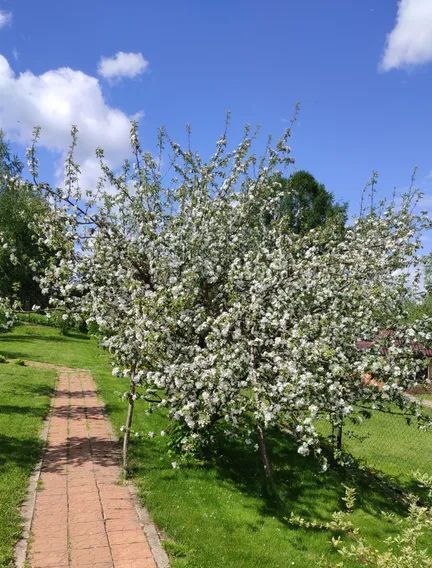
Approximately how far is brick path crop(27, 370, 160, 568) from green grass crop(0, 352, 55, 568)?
27 cm

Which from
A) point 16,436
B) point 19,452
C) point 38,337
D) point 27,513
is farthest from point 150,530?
point 38,337

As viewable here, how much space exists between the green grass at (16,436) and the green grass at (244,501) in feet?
6.28

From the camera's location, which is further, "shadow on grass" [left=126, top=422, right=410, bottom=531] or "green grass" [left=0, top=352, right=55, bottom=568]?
"shadow on grass" [left=126, top=422, right=410, bottom=531]

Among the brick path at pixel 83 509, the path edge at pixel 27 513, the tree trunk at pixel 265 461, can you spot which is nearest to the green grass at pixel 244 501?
the tree trunk at pixel 265 461

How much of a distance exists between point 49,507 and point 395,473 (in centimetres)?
888

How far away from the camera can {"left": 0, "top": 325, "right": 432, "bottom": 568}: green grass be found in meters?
6.95

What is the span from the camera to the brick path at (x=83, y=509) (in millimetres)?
6281

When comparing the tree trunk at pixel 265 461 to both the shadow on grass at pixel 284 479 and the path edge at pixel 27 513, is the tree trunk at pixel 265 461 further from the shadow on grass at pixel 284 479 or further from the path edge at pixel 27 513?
the path edge at pixel 27 513

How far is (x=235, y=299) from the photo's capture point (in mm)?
8438

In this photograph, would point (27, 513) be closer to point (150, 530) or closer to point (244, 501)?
point (150, 530)

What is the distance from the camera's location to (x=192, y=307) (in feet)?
30.2

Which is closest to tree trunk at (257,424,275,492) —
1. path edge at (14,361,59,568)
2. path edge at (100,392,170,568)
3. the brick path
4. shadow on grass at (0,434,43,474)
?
path edge at (100,392,170,568)

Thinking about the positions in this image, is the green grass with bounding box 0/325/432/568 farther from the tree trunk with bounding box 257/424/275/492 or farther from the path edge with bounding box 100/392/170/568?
the tree trunk with bounding box 257/424/275/492

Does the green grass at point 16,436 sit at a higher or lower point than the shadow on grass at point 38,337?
lower
